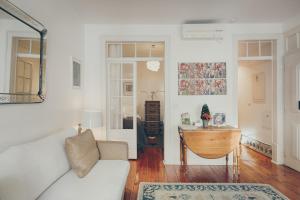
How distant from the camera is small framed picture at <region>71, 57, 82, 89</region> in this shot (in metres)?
2.88

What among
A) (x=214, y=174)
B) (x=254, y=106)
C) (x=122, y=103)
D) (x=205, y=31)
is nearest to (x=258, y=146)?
(x=254, y=106)

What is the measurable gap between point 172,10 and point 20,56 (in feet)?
7.11

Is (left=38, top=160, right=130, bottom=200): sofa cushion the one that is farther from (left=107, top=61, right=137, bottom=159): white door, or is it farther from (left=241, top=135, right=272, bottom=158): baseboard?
(left=241, top=135, right=272, bottom=158): baseboard

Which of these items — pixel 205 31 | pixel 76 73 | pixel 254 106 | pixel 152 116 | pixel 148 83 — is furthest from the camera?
pixel 148 83

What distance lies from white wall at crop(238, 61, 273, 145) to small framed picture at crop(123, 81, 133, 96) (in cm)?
Result: 278

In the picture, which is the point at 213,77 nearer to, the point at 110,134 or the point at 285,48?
the point at 285,48

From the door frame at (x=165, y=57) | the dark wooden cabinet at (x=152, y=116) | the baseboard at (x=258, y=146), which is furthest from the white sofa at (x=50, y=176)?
the dark wooden cabinet at (x=152, y=116)

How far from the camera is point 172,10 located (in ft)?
9.46

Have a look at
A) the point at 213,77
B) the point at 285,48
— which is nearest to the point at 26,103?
the point at 213,77

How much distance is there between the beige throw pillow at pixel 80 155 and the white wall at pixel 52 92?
0.39 meters

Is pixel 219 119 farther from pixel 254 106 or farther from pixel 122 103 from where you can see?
pixel 122 103

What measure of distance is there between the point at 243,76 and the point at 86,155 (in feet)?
14.8

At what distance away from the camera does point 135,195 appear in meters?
2.30

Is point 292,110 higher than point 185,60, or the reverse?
point 185,60
